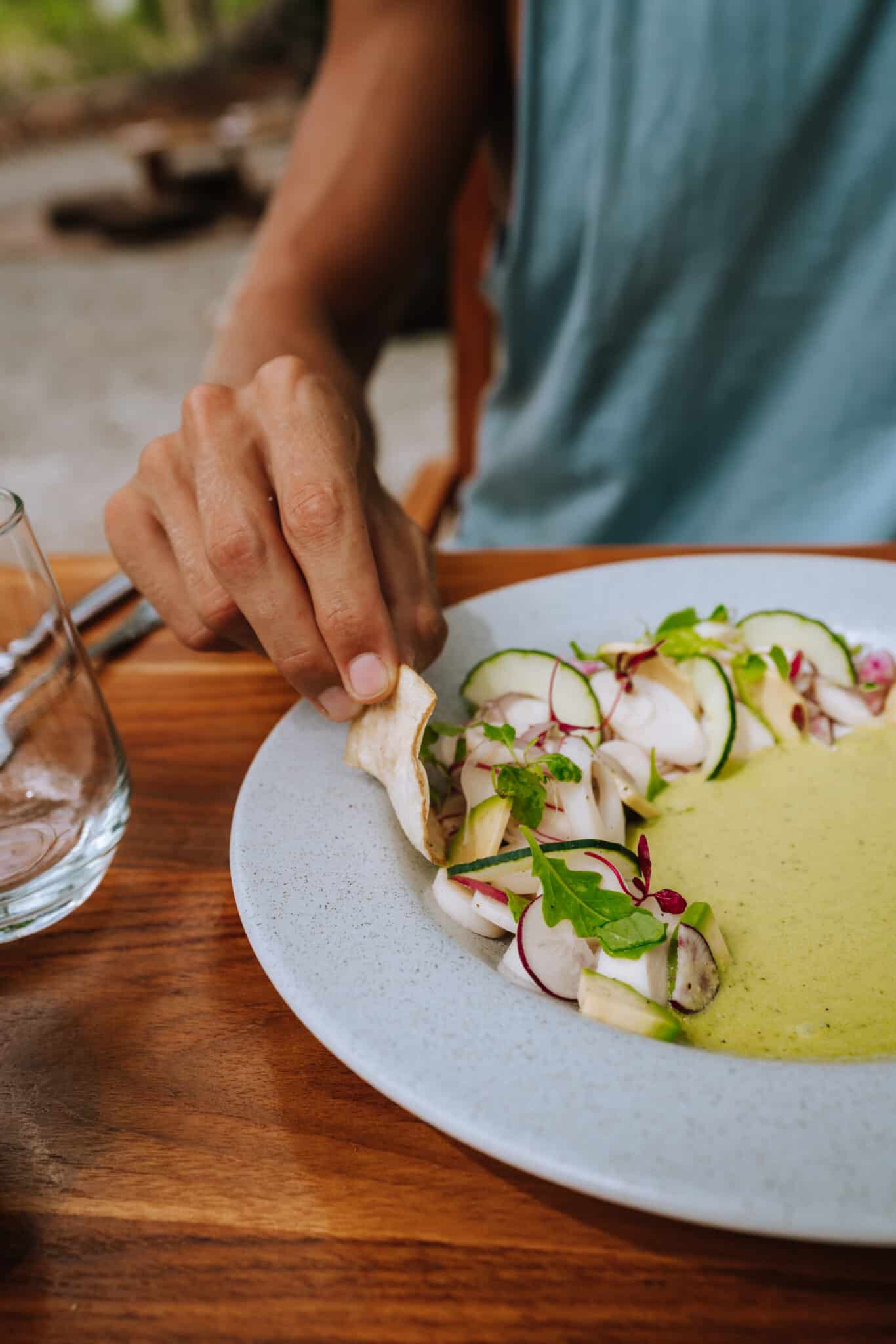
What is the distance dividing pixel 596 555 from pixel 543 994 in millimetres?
745

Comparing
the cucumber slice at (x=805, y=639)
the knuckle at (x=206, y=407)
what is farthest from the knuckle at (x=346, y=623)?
the cucumber slice at (x=805, y=639)

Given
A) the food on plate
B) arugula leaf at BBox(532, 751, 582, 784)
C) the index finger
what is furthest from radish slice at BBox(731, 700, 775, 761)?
the index finger

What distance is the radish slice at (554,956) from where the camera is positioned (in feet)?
2.09

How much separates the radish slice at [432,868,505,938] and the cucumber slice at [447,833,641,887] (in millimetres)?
14

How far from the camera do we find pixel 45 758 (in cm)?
83

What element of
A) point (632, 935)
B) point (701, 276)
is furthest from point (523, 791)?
point (701, 276)

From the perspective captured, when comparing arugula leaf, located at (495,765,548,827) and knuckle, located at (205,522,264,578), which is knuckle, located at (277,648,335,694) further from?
arugula leaf, located at (495,765,548,827)

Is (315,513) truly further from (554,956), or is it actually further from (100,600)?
(100,600)

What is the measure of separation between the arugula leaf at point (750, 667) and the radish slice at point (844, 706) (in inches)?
2.5

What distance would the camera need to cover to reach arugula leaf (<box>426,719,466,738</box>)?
858mm

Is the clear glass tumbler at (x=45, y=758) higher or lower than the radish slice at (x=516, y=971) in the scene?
higher

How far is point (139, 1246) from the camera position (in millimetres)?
540

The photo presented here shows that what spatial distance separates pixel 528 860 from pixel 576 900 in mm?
Result: 55

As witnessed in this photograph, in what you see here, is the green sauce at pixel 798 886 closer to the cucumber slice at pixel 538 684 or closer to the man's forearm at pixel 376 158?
the cucumber slice at pixel 538 684
